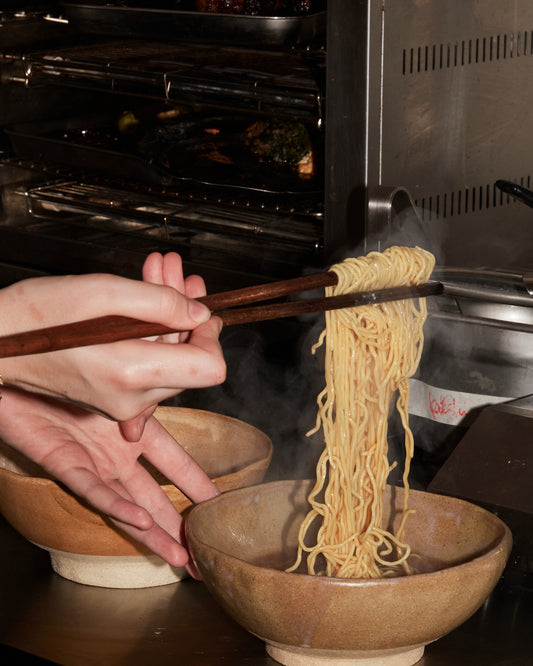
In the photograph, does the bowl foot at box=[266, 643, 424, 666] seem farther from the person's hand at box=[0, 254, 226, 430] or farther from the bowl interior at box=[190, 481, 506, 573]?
the person's hand at box=[0, 254, 226, 430]

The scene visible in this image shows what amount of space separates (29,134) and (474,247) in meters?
1.42

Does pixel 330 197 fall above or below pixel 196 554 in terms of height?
above

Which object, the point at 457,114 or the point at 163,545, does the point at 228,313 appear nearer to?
the point at 163,545

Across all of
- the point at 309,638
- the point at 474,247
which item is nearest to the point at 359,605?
the point at 309,638

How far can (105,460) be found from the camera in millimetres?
1387

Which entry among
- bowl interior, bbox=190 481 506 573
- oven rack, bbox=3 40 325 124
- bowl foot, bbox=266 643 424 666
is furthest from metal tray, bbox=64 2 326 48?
bowl foot, bbox=266 643 424 666

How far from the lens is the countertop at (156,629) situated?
3.90ft

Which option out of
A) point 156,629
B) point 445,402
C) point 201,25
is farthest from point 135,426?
point 201,25

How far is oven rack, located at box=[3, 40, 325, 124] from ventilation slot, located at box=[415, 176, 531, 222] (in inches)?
11.2

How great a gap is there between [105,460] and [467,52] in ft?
3.67

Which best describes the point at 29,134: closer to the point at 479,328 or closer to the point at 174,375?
the point at 479,328

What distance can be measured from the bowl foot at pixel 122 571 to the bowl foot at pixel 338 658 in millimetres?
245

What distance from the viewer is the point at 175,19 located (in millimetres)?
2197

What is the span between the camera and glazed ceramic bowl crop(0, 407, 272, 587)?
1276mm
